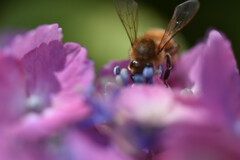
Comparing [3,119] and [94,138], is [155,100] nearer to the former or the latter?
[94,138]

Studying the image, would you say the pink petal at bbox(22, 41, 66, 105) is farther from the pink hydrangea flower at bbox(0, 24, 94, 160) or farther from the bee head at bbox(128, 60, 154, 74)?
the bee head at bbox(128, 60, 154, 74)

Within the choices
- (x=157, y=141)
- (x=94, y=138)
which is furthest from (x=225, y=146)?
(x=94, y=138)

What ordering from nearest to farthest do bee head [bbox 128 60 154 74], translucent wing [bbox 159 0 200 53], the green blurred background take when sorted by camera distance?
bee head [bbox 128 60 154 74] < translucent wing [bbox 159 0 200 53] < the green blurred background

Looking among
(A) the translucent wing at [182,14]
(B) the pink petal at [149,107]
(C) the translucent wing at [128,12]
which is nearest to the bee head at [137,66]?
(A) the translucent wing at [182,14]

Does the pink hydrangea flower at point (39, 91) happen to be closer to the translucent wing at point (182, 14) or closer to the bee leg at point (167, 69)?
the bee leg at point (167, 69)

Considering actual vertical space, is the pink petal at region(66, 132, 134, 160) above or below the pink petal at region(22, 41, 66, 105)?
below

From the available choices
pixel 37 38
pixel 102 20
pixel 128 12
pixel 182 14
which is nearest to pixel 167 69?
pixel 182 14

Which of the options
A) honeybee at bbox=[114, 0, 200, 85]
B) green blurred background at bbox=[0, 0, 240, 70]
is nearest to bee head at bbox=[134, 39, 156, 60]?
honeybee at bbox=[114, 0, 200, 85]

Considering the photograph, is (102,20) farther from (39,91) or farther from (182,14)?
(39,91)
